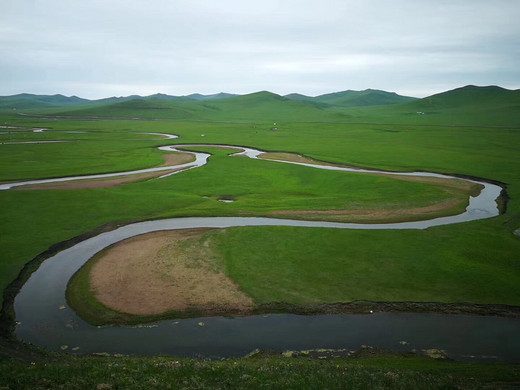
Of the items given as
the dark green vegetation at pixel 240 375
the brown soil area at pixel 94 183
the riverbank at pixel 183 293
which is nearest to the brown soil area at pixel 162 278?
the riverbank at pixel 183 293

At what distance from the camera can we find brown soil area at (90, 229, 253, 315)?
1133 inches

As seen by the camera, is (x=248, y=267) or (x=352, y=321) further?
(x=248, y=267)

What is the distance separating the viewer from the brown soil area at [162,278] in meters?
28.8

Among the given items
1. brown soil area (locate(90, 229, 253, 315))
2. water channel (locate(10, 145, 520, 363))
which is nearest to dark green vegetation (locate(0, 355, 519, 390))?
water channel (locate(10, 145, 520, 363))

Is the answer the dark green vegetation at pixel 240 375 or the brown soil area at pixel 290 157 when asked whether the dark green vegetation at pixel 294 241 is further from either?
the brown soil area at pixel 290 157

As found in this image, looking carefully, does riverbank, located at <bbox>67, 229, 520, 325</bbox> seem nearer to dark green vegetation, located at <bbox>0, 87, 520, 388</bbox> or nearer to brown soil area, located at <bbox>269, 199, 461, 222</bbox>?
dark green vegetation, located at <bbox>0, 87, 520, 388</bbox>

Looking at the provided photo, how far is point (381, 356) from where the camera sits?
22.6 metres

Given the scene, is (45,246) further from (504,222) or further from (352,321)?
(504,222)

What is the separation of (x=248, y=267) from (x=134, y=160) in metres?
67.5

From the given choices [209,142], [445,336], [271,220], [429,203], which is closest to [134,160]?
[209,142]

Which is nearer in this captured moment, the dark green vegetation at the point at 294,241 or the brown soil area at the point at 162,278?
the dark green vegetation at the point at 294,241

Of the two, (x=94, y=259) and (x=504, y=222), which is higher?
(x=504, y=222)

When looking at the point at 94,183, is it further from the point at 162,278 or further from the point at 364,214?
the point at 364,214

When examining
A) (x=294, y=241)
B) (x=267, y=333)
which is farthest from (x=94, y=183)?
(x=267, y=333)
